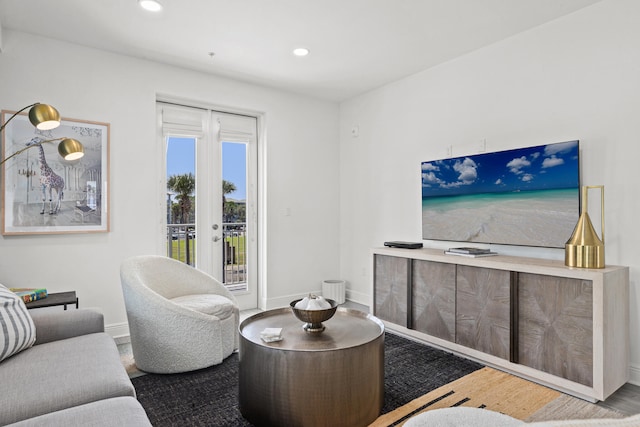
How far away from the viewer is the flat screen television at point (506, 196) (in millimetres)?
2789

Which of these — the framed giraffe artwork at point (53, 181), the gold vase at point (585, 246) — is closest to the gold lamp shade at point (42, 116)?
the framed giraffe artwork at point (53, 181)

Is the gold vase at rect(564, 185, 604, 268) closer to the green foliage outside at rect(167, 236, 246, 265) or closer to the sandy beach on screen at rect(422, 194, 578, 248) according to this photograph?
the sandy beach on screen at rect(422, 194, 578, 248)

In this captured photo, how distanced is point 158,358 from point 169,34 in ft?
8.34

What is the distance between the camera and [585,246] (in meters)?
2.40

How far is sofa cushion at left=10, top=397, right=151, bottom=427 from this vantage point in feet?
4.14

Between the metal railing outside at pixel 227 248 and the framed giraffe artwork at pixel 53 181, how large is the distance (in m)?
0.70

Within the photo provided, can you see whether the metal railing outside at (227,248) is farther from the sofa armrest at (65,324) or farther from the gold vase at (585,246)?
the gold vase at (585,246)

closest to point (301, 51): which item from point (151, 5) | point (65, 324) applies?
point (151, 5)

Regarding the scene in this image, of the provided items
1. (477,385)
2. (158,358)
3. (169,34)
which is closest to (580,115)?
(477,385)

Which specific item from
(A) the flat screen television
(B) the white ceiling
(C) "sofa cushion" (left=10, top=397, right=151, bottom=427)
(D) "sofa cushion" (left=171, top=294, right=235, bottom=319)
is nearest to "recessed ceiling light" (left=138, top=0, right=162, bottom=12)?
(B) the white ceiling

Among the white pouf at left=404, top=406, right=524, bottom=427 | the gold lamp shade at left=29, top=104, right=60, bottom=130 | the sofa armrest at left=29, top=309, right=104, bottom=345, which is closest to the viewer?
the white pouf at left=404, top=406, right=524, bottom=427

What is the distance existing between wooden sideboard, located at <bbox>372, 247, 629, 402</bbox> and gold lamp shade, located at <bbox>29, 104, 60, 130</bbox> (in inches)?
111

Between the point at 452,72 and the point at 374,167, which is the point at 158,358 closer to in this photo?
the point at 374,167

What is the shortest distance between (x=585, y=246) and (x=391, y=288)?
1639 mm
